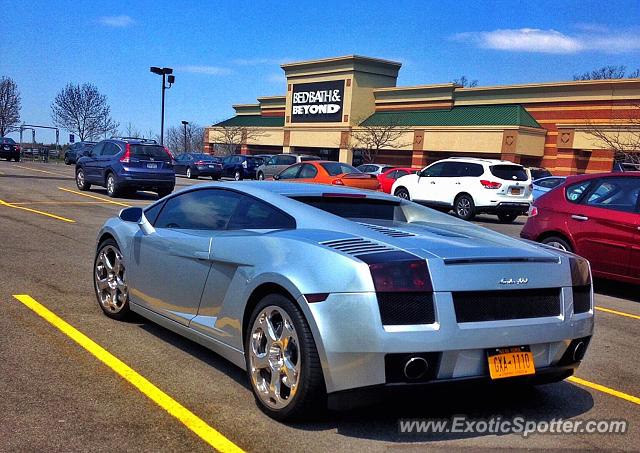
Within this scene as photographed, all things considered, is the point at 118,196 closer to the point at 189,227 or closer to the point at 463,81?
the point at 189,227

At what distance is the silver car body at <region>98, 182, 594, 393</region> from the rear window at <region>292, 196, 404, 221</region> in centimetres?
6

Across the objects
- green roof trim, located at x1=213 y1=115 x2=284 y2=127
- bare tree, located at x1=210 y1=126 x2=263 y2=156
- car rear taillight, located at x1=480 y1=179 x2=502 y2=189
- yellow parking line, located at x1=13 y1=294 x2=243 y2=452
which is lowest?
yellow parking line, located at x1=13 y1=294 x2=243 y2=452

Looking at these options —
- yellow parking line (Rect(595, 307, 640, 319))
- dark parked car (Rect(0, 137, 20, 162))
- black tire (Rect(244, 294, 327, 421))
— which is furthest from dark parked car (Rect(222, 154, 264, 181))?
black tire (Rect(244, 294, 327, 421))

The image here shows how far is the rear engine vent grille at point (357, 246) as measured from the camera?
3.37m

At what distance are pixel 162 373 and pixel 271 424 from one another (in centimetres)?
110

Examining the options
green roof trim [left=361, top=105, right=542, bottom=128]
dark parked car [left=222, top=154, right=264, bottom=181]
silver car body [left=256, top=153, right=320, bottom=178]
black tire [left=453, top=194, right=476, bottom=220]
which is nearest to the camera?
black tire [left=453, top=194, right=476, bottom=220]

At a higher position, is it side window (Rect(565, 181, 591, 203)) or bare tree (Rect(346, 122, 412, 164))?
bare tree (Rect(346, 122, 412, 164))

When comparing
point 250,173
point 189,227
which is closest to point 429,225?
point 189,227

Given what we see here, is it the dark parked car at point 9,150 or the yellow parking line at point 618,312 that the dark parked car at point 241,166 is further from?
the yellow parking line at point 618,312

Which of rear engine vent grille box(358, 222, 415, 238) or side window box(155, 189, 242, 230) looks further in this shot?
side window box(155, 189, 242, 230)

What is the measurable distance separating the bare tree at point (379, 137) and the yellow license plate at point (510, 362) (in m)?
42.9

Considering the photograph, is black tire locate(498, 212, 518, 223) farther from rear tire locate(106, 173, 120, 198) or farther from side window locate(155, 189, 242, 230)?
side window locate(155, 189, 242, 230)

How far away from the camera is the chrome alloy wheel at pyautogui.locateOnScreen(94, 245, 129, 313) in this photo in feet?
17.9

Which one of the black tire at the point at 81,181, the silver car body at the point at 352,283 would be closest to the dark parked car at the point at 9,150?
the black tire at the point at 81,181
